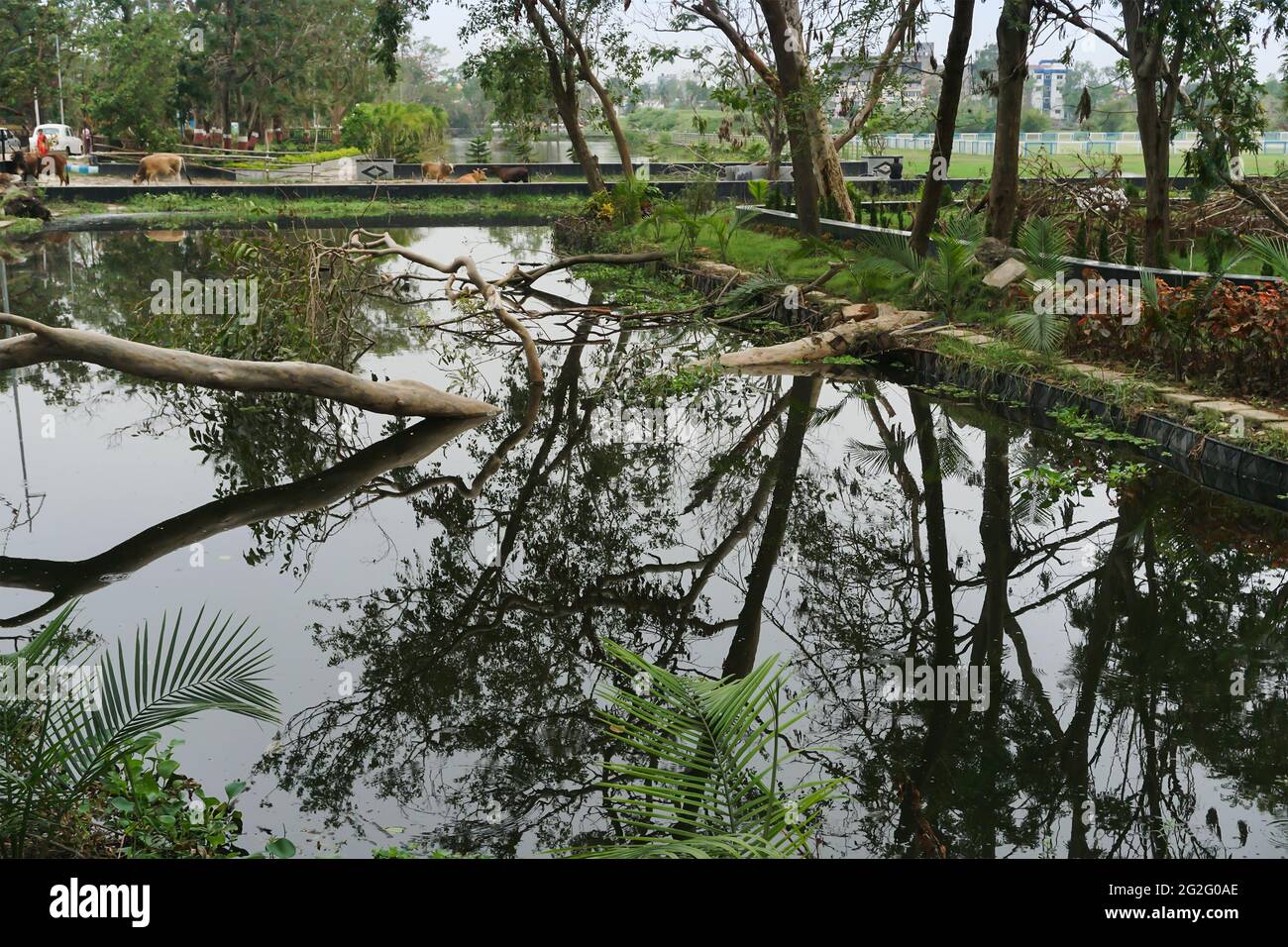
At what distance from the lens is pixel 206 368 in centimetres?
868

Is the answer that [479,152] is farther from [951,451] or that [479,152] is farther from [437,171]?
[951,451]

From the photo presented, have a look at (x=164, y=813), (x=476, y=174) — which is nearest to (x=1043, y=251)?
(x=164, y=813)

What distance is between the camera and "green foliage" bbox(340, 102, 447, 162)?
3950 centimetres

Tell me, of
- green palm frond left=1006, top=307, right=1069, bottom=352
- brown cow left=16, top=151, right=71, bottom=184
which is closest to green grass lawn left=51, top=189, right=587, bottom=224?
brown cow left=16, top=151, right=71, bottom=184

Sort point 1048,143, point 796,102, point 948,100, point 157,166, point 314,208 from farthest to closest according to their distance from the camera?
point 1048,143
point 157,166
point 314,208
point 796,102
point 948,100

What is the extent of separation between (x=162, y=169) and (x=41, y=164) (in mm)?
3130

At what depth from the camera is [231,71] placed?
41906 millimetres

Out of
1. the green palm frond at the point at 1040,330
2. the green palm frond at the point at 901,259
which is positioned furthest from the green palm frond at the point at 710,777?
the green palm frond at the point at 901,259

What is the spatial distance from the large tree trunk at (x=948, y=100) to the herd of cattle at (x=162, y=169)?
74.5 ft

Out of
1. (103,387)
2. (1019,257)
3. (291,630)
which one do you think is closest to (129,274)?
(103,387)

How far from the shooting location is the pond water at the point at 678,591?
414 centimetres

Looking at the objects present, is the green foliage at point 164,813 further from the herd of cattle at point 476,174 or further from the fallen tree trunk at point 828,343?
the herd of cattle at point 476,174

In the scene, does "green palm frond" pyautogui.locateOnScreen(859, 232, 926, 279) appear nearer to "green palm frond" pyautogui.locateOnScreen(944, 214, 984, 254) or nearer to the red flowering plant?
"green palm frond" pyautogui.locateOnScreen(944, 214, 984, 254)
